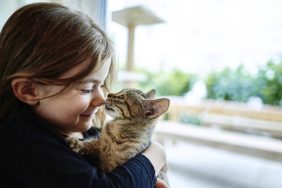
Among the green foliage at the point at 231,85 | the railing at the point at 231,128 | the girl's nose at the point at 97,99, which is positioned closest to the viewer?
the girl's nose at the point at 97,99

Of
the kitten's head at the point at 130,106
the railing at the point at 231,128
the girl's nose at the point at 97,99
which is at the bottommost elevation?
the railing at the point at 231,128

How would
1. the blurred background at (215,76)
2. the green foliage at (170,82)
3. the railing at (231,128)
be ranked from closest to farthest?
the blurred background at (215,76)
the railing at (231,128)
the green foliage at (170,82)

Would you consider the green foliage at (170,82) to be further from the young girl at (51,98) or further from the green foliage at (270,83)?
the young girl at (51,98)

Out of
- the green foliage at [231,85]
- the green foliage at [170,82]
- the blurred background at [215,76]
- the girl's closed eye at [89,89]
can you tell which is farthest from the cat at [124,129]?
the green foliage at [170,82]

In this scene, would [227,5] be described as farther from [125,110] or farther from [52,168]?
[52,168]

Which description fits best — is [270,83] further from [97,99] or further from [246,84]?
[97,99]

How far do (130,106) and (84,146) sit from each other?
0.55 feet

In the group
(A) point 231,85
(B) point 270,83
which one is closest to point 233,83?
(A) point 231,85

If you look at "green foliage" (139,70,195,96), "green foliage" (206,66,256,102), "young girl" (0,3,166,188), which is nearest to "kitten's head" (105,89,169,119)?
"young girl" (0,3,166,188)

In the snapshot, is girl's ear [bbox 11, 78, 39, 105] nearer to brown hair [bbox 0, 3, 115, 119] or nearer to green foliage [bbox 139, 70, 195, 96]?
brown hair [bbox 0, 3, 115, 119]

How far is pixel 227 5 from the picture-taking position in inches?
65.2

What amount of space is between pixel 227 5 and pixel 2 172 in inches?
59.5

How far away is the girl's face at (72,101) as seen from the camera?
599 millimetres

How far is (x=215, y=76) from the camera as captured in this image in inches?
98.1
